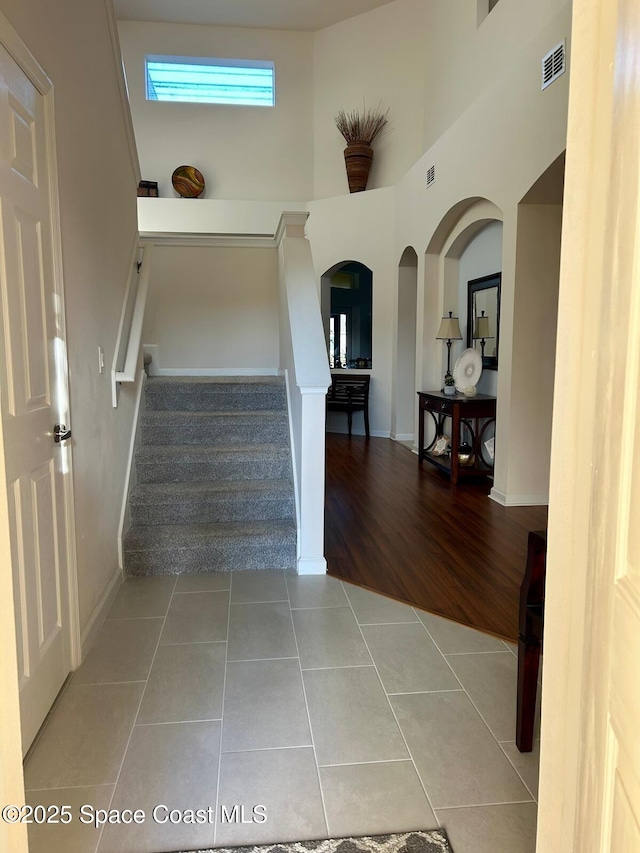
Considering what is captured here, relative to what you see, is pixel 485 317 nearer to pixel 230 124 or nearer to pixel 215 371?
pixel 215 371

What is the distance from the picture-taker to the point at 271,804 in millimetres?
1586

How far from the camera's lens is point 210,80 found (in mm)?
7812

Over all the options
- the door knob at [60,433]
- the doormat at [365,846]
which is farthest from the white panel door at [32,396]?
the doormat at [365,846]

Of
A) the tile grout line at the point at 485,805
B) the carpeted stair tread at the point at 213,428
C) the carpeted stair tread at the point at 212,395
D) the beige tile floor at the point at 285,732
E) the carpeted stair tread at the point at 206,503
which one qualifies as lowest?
the tile grout line at the point at 485,805

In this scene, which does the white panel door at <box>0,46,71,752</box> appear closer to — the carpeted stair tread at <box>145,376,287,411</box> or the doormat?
the doormat

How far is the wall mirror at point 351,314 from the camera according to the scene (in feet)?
A: 37.0

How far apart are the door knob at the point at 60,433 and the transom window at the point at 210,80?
23.6 feet

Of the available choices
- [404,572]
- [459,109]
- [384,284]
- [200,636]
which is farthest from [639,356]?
[384,284]

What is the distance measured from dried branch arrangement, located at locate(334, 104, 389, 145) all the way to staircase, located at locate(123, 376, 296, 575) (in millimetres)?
4600

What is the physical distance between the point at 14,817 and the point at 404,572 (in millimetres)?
2545

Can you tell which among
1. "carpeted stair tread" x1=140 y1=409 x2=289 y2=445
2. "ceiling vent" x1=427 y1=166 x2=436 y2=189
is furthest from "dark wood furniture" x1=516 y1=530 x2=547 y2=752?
"ceiling vent" x1=427 y1=166 x2=436 y2=189

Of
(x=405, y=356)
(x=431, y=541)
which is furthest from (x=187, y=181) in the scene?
(x=431, y=541)

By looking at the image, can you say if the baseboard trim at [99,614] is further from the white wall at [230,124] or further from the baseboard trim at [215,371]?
the white wall at [230,124]

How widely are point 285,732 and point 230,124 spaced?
8.01 meters
